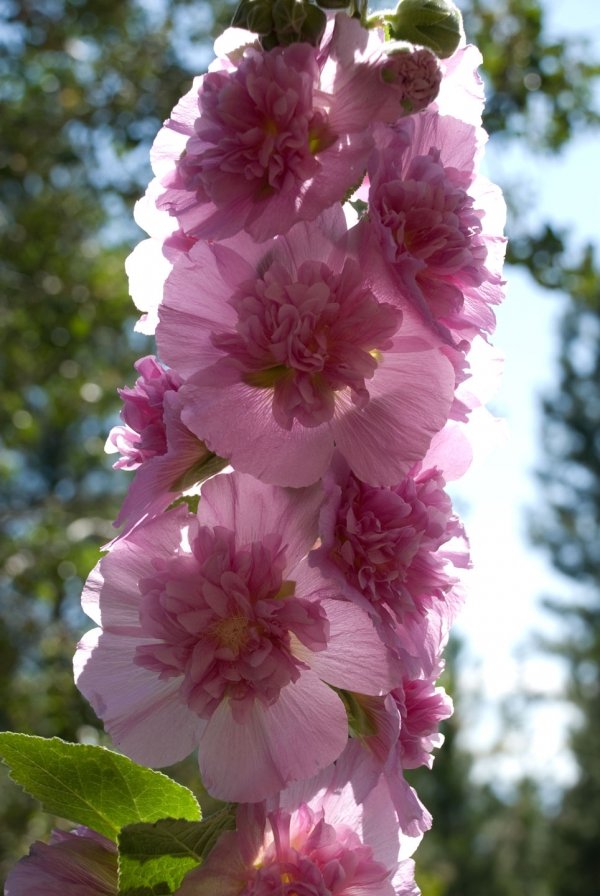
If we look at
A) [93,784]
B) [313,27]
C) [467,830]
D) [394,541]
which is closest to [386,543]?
[394,541]

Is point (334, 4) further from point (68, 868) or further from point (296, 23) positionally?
point (68, 868)

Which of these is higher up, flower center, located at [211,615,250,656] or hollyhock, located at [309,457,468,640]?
hollyhock, located at [309,457,468,640]

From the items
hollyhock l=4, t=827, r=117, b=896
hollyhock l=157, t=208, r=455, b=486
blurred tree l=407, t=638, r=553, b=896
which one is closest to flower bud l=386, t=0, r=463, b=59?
hollyhock l=157, t=208, r=455, b=486

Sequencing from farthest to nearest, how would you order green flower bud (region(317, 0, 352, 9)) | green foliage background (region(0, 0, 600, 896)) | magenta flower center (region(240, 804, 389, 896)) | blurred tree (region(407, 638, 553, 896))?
1. blurred tree (region(407, 638, 553, 896))
2. green foliage background (region(0, 0, 600, 896))
3. green flower bud (region(317, 0, 352, 9))
4. magenta flower center (region(240, 804, 389, 896))

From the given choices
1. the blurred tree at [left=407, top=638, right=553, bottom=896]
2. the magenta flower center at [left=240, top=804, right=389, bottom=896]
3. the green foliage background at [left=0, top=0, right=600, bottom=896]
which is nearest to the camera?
the magenta flower center at [left=240, top=804, right=389, bottom=896]

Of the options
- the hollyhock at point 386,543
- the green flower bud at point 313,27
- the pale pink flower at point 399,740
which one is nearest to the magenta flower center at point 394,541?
the hollyhock at point 386,543

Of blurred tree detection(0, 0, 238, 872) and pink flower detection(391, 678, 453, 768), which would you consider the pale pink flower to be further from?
blurred tree detection(0, 0, 238, 872)

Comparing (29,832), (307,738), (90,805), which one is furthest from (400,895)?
(29,832)
